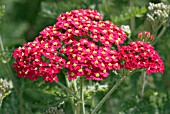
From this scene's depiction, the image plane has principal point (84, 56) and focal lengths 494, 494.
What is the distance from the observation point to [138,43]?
16.2ft

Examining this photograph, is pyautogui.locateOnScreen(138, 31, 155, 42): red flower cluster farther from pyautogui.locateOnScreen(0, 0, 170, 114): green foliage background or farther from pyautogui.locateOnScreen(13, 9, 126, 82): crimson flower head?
pyautogui.locateOnScreen(0, 0, 170, 114): green foliage background

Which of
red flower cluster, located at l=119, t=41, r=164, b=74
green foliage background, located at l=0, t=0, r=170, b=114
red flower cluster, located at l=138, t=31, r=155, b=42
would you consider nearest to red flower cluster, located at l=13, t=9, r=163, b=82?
red flower cluster, located at l=119, t=41, r=164, b=74

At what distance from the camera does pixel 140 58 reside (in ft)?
15.6

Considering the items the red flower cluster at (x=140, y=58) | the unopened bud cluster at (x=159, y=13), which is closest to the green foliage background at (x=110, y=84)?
the unopened bud cluster at (x=159, y=13)

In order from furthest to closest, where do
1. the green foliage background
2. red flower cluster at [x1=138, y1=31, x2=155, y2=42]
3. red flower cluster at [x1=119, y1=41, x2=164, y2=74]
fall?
the green foliage background
red flower cluster at [x1=138, y1=31, x2=155, y2=42]
red flower cluster at [x1=119, y1=41, x2=164, y2=74]

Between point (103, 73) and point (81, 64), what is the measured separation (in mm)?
221

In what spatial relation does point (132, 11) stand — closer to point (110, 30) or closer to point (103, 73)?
point (110, 30)

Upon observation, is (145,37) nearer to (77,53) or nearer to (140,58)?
(140,58)

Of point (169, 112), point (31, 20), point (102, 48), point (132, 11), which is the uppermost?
point (31, 20)

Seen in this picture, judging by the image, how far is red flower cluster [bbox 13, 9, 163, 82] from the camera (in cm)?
455

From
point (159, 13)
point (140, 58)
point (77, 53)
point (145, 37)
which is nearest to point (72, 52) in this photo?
point (77, 53)

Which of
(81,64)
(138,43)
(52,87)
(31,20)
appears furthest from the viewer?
(31,20)

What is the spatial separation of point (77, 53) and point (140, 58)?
62 centimetres

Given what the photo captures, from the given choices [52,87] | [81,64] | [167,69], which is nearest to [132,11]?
[167,69]
